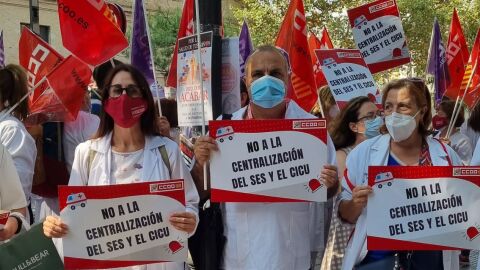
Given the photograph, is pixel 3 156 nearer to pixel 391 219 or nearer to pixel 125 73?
pixel 125 73

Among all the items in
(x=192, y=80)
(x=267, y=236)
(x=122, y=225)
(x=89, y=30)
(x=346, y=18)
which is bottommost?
(x=267, y=236)

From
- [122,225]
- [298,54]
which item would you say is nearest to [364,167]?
[122,225]

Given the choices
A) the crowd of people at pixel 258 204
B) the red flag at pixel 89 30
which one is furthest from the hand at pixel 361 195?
the red flag at pixel 89 30

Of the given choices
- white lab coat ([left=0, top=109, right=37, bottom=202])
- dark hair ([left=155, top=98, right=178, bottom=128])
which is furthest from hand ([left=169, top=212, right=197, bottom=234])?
dark hair ([left=155, top=98, right=178, bottom=128])

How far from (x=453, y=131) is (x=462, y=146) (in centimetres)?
30

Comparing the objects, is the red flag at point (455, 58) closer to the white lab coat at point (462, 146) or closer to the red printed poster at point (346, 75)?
the white lab coat at point (462, 146)

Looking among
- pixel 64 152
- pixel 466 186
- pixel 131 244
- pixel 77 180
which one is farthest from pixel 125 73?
pixel 466 186

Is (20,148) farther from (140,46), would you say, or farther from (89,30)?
(140,46)

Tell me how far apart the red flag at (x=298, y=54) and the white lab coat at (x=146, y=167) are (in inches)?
95.7

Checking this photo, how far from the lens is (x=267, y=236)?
3.37 metres

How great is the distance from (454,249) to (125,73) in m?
1.90

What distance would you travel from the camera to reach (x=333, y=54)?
276 inches

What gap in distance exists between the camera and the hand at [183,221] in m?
3.19

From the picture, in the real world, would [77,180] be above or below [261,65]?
below
